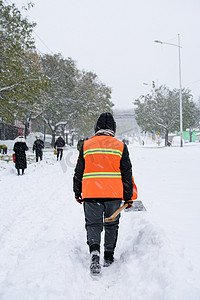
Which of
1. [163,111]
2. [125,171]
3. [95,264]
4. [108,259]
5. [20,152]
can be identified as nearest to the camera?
[95,264]

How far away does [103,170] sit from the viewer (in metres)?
2.90

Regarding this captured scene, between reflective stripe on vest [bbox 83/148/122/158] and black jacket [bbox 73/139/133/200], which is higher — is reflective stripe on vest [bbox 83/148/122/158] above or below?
above

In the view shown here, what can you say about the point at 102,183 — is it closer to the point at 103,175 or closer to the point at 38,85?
the point at 103,175

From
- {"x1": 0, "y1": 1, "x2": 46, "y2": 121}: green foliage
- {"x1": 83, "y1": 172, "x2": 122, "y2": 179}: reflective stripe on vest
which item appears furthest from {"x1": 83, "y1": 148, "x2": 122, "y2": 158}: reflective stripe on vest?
{"x1": 0, "y1": 1, "x2": 46, "y2": 121}: green foliage

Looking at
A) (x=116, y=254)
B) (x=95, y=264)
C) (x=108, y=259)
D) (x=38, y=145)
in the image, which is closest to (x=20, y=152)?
(x=38, y=145)

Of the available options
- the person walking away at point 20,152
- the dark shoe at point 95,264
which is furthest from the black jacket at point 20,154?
the dark shoe at point 95,264

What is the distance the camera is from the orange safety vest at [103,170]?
2883mm

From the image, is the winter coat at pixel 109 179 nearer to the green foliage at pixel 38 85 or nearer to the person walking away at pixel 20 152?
the person walking away at pixel 20 152

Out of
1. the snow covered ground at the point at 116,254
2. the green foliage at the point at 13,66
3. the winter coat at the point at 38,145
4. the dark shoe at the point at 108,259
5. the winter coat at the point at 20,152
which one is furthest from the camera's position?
the winter coat at the point at 38,145

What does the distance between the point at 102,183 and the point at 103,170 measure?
156 millimetres

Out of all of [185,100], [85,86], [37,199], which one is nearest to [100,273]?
[37,199]

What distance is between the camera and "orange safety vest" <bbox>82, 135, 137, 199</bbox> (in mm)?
2883

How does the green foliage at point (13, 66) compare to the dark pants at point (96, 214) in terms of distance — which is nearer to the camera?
the dark pants at point (96, 214)

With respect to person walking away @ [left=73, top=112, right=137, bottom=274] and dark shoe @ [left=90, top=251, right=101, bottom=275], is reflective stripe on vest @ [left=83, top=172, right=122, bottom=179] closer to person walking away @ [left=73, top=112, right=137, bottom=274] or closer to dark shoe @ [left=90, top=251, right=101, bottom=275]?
Result: person walking away @ [left=73, top=112, right=137, bottom=274]
